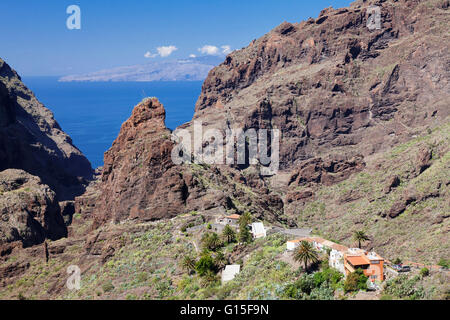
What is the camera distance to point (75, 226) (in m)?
96.0

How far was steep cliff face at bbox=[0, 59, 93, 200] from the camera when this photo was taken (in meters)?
135

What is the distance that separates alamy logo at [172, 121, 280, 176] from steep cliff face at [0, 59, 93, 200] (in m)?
35.4

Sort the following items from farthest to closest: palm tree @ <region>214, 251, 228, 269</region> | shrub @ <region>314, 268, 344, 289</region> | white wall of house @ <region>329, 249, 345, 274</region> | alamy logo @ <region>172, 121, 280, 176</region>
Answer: alamy logo @ <region>172, 121, 280, 176</region>, palm tree @ <region>214, 251, 228, 269</region>, white wall of house @ <region>329, 249, 345, 274</region>, shrub @ <region>314, 268, 344, 289</region>

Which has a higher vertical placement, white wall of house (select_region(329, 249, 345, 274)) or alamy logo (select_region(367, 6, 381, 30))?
alamy logo (select_region(367, 6, 381, 30))

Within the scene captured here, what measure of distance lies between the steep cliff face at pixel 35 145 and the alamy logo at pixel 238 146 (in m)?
35.4

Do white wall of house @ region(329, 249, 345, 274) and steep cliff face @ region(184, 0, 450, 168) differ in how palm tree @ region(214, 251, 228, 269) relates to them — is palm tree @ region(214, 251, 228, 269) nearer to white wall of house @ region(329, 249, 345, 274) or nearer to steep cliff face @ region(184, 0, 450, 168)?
white wall of house @ region(329, 249, 345, 274)

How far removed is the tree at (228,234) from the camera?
197ft

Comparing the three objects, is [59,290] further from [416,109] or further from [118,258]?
[416,109]

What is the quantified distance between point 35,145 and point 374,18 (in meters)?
114

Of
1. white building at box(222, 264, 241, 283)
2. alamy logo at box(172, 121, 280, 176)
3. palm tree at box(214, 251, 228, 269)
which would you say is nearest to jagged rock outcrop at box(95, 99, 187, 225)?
palm tree at box(214, 251, 228, 269)

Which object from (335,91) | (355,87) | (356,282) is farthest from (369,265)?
(355,87)

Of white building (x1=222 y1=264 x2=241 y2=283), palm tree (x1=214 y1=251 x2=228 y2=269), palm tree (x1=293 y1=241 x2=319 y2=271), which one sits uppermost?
palm tree (x1=293 y1=241 x2=319 y2=271)

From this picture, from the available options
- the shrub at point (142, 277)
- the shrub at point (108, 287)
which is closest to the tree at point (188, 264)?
the shrub at point (142, 277)
